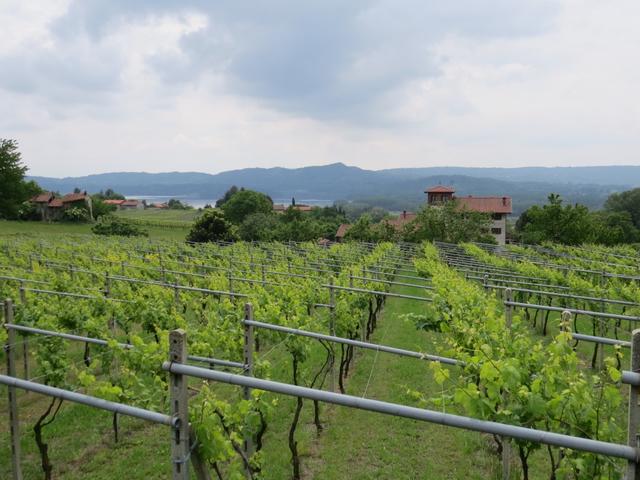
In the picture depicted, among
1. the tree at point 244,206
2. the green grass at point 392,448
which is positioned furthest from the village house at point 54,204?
the green grass at point 392,448

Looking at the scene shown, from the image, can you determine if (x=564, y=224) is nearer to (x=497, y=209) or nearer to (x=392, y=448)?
(x=497, y=209)

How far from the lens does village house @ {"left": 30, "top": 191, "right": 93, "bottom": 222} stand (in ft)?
206

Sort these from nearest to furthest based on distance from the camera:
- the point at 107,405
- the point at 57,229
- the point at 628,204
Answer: the point at 107,405 < the point at 57,229 < the point at 628,204

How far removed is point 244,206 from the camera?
67125mm

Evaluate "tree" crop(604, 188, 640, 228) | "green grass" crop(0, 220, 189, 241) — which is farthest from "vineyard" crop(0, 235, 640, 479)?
"tree" crop(604, 188, 640, 228)

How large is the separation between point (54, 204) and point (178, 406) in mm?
72771

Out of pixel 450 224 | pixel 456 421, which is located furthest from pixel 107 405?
pixel 450 224

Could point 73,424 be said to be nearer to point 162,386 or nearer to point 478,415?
point 162,386

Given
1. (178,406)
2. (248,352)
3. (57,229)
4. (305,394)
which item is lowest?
(57,229)

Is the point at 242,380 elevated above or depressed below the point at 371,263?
above

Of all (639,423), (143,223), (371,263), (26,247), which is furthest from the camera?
(143,223)

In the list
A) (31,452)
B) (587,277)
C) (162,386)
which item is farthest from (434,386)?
(587,277)

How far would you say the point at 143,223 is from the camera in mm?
63938

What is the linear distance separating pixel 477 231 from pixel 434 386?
3108cm
